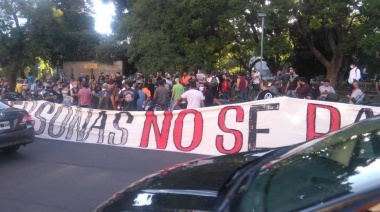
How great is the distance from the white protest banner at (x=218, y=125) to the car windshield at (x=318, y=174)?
220 inches

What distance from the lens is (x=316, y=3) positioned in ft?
86.3

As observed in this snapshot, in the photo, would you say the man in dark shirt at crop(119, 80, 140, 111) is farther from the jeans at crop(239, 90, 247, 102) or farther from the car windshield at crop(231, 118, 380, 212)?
the car windshield at crop(231, 118, 380, 212)

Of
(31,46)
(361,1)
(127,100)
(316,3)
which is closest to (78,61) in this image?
(31,46)

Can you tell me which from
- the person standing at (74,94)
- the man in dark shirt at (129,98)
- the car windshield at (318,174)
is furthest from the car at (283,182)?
the person standing at (74,94)

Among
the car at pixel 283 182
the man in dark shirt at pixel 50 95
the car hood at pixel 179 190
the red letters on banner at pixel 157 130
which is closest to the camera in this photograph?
the car at pixel 283 182

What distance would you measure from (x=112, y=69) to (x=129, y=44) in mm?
3213

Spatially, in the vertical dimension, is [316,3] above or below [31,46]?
above

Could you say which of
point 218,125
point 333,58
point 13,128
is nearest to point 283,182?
point 218,125

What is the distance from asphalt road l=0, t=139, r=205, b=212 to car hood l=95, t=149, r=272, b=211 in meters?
2.03

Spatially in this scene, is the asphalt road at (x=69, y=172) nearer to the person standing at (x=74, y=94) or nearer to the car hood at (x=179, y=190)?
the car hood at (x=179, y=190)

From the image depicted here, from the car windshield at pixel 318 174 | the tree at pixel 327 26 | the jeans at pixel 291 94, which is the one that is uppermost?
the tree at pixel 327 26

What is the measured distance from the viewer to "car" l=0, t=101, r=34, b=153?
8289mm

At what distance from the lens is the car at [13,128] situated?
27.2 feet

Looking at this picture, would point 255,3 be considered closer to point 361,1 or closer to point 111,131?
point 361,1
